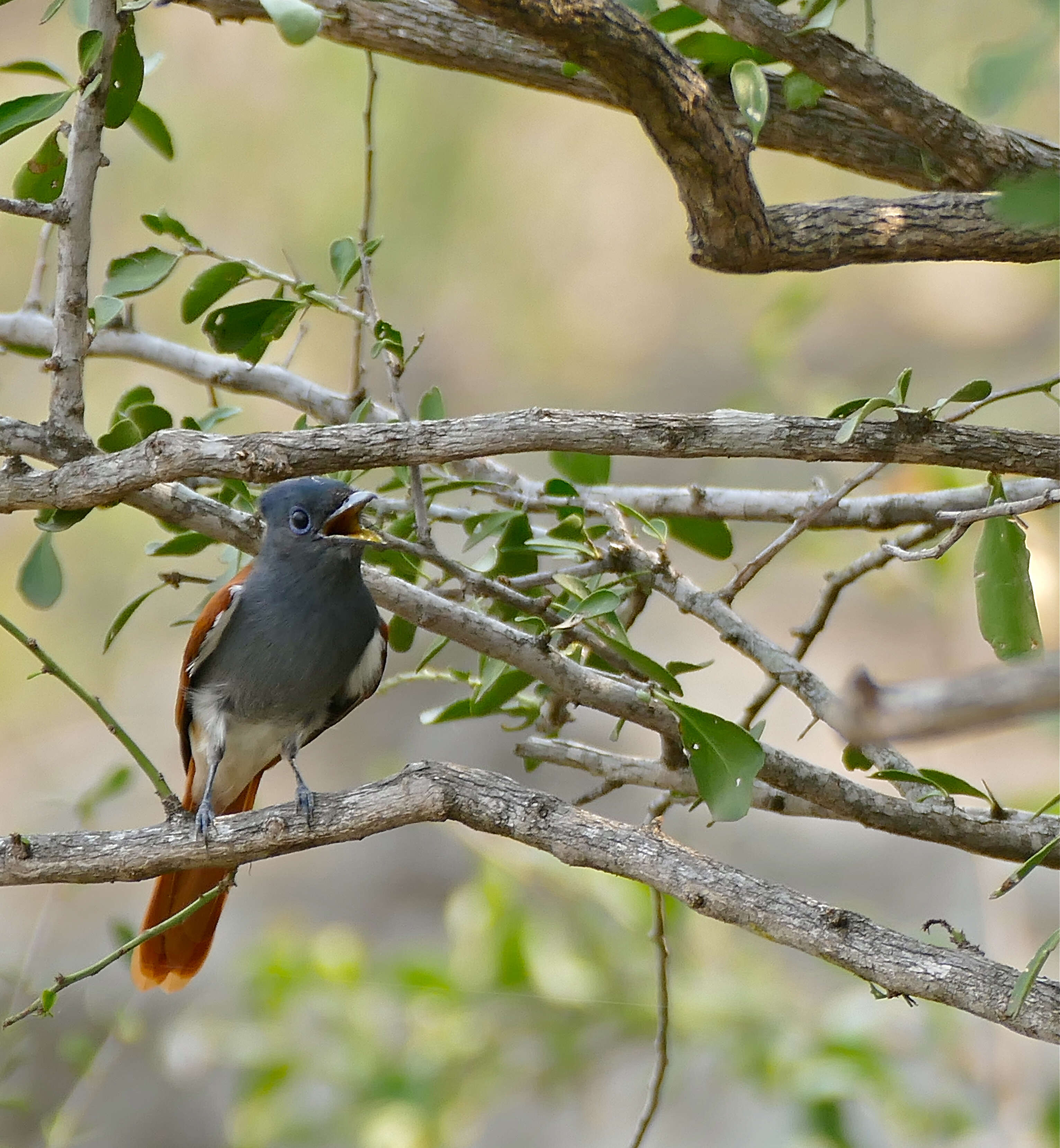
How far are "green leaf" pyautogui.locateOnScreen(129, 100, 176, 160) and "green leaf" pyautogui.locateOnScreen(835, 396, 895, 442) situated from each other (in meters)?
1.43

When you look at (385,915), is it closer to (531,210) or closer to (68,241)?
(531,210)

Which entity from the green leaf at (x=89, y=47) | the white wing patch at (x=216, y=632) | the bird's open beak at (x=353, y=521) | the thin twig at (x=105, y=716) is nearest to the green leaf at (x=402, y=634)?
the bird's open beak at (x=353, y=521)

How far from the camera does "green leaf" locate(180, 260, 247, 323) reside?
226 cm

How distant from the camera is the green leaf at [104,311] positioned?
6.75 feet

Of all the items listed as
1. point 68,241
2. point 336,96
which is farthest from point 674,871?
point 336,96

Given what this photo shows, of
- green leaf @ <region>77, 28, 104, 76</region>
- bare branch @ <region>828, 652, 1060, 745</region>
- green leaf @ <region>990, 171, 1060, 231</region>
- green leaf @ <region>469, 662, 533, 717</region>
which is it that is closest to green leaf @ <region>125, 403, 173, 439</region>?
green leaf @ <region>77, 28, 104, 76</region>

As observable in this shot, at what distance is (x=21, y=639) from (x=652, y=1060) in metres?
3.63

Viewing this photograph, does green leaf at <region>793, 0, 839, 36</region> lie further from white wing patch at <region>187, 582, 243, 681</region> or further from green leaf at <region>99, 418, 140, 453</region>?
white wing patch at <region>187, 582, 243, 681</region>

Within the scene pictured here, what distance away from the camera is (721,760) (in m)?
1.94

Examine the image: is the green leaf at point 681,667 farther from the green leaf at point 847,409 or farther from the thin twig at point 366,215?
the thin twig at point 366,215

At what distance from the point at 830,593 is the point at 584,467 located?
57cm

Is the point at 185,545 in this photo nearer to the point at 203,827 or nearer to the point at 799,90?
the point at 203,827

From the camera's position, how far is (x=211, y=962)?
629cm

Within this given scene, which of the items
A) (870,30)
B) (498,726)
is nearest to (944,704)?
(870,30)
